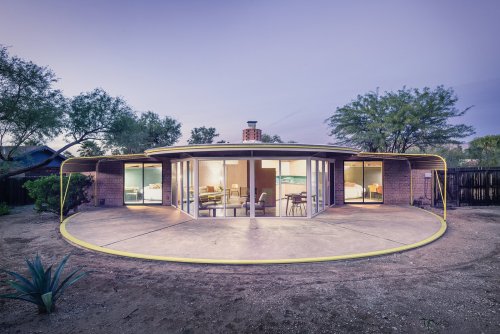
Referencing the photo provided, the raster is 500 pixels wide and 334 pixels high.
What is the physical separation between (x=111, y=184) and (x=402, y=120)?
72.9ft

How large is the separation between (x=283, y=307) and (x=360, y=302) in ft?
3.96

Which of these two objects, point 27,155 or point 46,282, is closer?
point 46,282

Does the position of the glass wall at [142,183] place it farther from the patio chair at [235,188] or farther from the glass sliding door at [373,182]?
the glass sliding door at [373,182]

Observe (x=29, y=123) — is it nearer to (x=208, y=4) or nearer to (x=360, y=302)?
(x=208, y=4)

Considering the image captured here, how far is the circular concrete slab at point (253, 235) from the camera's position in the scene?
590cm

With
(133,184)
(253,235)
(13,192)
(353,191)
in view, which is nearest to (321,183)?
(353,191)

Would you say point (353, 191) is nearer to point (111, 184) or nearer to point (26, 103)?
point (111, 184)

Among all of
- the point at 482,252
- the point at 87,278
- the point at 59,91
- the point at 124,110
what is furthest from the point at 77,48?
the point at 482,252

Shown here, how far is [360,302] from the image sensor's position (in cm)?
373

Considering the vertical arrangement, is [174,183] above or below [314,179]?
below

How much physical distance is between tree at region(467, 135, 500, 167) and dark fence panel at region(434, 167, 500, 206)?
53.1 feet

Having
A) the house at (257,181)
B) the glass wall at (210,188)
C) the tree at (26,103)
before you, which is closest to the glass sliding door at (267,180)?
the house at (257,181)

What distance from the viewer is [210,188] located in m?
12.8

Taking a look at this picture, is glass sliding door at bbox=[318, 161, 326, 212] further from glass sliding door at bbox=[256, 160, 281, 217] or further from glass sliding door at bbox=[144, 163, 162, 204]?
glass sliding door at bbox=[144, 163, 162, 204]
